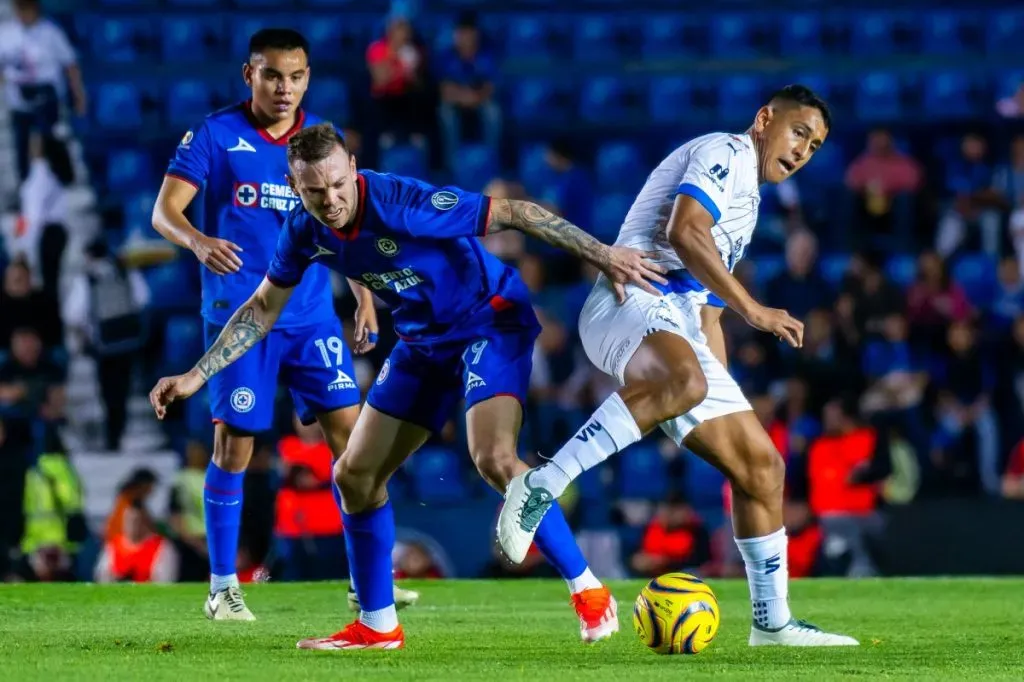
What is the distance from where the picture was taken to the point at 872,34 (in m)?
18.2

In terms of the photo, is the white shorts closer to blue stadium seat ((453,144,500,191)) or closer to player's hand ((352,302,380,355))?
player's hand ((352,302,380,355))

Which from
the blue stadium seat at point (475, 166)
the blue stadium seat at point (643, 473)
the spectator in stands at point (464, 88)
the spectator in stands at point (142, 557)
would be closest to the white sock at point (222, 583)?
the spectator in stands at point (142, 557)

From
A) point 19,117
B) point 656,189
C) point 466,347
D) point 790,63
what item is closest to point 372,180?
point 466,347

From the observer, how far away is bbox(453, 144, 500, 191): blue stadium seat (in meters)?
16.0

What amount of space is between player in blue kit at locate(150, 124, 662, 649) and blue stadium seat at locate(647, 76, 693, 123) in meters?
11.2

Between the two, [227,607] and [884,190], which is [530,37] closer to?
[884,190]

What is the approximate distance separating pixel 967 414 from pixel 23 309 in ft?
25.1

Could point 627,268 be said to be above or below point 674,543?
above

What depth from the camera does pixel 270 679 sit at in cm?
525

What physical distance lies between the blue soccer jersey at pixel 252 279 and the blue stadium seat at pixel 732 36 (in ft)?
35.7

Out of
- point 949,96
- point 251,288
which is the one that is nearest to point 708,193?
point 251,288

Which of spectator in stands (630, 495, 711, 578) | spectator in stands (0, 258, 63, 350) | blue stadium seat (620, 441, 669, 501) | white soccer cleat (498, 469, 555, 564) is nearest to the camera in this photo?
white soccer cleat (498, 469, 555, 564)

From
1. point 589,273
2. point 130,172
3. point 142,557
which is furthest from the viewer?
point 130,172

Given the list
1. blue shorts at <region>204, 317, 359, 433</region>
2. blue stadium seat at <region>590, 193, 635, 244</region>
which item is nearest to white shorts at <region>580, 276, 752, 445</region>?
blue shorts at <region>204, 317, 359, 433</region>
